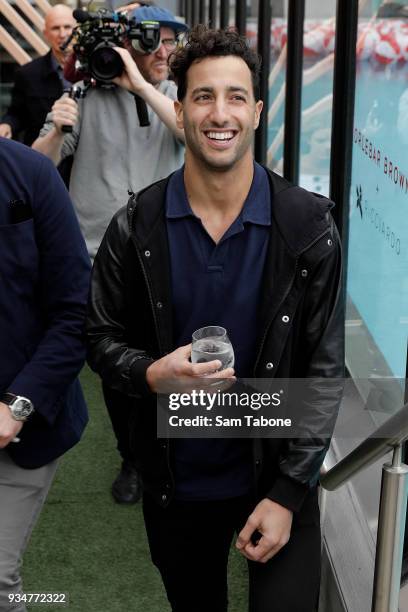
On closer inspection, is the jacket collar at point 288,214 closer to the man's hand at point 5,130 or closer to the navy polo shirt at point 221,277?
the navy polo shirt at point 221,277

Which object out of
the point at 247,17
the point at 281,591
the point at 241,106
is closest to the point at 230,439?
the point at 281,591

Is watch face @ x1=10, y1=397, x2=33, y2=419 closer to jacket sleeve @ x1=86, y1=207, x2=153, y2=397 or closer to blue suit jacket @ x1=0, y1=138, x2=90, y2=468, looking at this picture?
blue suit jacket @ x1=0, y1=138, x2=90, y2=468

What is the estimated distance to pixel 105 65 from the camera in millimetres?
3146

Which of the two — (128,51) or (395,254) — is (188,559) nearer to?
(395,254)

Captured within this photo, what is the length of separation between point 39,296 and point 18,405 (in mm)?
229

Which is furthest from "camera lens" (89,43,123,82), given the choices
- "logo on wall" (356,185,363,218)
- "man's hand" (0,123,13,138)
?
"man's hand" (0,123,13,138)

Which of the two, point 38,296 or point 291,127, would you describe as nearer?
point 38,296

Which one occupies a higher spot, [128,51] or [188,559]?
[128,51]

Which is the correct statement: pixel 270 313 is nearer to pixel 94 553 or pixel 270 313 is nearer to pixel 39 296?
pixel 39 296

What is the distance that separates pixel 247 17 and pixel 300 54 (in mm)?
1877

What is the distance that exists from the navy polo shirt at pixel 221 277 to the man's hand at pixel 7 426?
34 centimetres

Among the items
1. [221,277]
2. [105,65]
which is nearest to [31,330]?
[221,277]

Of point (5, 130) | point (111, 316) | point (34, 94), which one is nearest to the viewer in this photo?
point (111, 316)

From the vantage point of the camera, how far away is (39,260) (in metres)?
1.94
